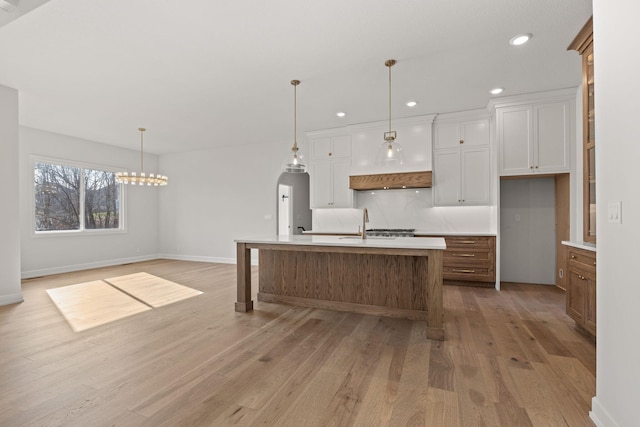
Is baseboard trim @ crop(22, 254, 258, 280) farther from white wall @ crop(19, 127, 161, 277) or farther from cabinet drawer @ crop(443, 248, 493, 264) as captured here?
cabinet drawer @ crop(443, 248, 493, 264)

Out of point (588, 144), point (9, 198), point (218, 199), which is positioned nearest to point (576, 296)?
point (588, 144)

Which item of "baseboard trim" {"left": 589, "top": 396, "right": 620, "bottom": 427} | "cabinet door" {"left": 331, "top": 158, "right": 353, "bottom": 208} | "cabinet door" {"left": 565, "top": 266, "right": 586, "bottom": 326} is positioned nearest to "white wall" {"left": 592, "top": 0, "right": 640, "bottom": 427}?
"baseboard trim" {"left": 589, "top": 396, "right": 620, "bottom": 427}

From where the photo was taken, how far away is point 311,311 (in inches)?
144

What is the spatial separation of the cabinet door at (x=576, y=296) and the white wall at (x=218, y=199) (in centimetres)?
501

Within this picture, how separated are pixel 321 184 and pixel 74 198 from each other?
17.4 feet

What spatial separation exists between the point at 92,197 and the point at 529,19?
27.0 feet

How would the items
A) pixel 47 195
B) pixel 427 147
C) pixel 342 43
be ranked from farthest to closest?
pixel 47 195 < pixel 427 147 < pixel 342 43

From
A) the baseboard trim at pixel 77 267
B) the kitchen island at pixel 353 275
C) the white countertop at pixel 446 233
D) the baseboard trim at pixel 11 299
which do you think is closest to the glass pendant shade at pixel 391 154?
the kitchen island at pixel 353 275

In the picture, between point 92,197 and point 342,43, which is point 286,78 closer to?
point 342,43

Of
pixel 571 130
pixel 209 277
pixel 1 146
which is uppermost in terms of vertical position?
pixel 571 130

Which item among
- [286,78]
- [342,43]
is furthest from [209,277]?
[342,43]

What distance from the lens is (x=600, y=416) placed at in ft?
5.39

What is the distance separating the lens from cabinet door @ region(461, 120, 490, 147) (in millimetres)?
5023

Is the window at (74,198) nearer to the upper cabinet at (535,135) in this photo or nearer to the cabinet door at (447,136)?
the cabinet door at (447,136)
